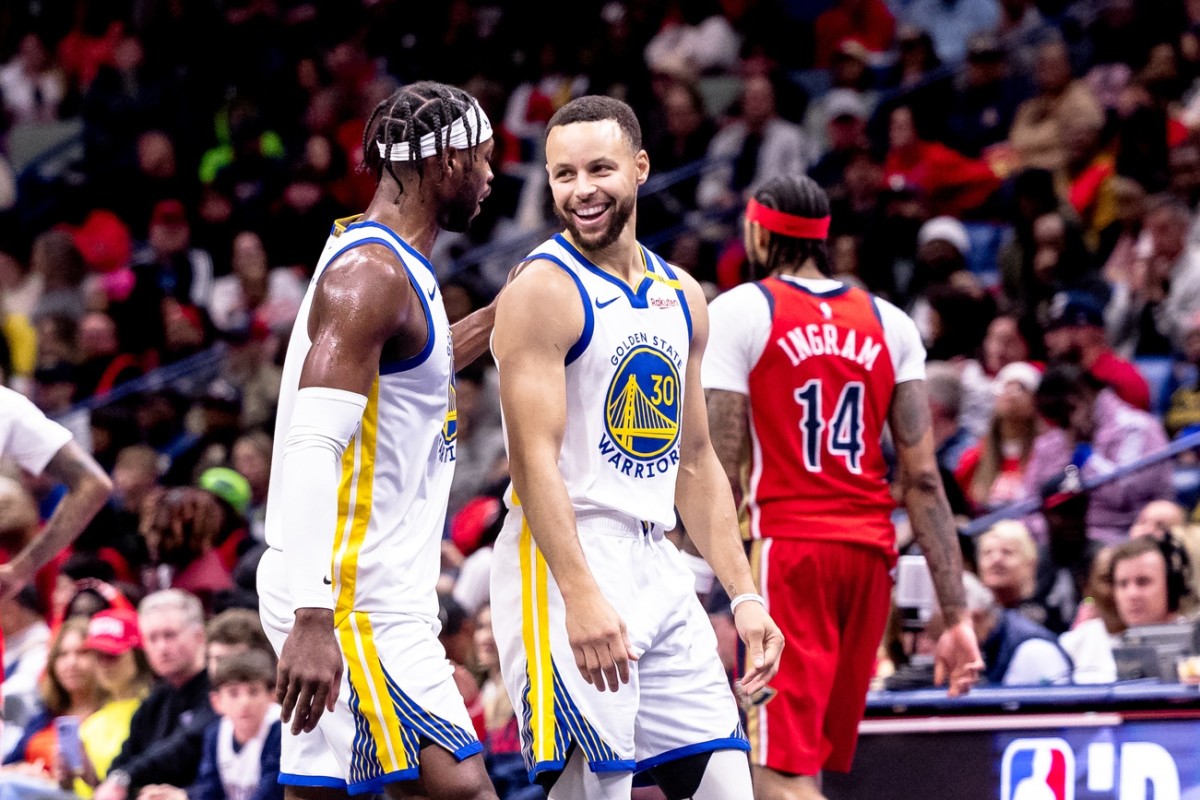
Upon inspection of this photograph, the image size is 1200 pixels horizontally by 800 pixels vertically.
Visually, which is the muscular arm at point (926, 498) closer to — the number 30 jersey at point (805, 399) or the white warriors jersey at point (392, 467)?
the number 30 jersey at point (805, 399)

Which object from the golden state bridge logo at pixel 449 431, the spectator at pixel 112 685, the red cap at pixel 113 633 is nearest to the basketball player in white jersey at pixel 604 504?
the golden state bridge logo at pixel 449 431

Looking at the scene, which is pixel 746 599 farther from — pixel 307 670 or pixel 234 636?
pixel 234 636

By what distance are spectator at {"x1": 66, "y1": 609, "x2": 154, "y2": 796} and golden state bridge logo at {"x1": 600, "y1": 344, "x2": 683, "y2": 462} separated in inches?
146

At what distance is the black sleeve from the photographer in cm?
672

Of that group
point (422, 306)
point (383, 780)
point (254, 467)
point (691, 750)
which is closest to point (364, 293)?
point (422, 306)

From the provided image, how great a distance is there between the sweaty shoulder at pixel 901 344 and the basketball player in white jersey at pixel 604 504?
1304 mm

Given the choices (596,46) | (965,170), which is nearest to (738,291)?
(965,170)

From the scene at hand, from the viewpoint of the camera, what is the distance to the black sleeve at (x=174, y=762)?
22.0 feet

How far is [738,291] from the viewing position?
17.7 ft

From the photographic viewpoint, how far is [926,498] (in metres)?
5.47

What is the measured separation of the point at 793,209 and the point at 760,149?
21.9ft

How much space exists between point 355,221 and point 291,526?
0.82m

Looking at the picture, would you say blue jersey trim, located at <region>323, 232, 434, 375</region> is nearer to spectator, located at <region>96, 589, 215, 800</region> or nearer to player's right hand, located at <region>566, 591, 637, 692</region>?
player's right hand, located at <region>566, 591, 637, 692</region>

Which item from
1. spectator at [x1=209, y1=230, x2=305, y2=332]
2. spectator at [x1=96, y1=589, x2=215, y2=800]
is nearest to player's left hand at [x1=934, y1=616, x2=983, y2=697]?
spectator at [x1=96, y1=589, x2=215, y2=800]
